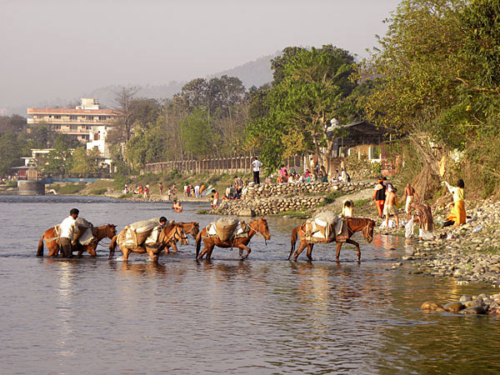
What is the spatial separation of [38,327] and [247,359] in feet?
14.0

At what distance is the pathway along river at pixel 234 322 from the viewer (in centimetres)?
1052

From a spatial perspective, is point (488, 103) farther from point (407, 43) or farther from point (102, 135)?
point (102, 135)

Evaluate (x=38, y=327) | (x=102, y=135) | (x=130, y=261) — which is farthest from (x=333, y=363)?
(x=102, y=135)

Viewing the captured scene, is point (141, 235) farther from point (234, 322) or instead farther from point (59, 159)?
point (59, 159)

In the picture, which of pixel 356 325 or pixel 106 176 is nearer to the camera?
pixel 356 325

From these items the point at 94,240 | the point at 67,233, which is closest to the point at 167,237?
the point at 94,240

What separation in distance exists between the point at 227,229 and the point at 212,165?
281 feet

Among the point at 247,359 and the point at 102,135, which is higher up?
the point at 102,135

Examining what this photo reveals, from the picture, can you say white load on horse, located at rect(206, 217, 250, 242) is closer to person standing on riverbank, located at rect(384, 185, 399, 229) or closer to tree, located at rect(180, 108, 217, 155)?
person standing on riverbank, located at rect(384, 185, 399, 229)

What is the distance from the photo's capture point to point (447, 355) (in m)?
10.9

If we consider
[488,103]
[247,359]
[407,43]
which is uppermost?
[407,43]

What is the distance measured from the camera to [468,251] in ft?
76.2

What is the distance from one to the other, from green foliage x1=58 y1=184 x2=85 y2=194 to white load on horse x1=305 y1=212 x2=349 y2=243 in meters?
123

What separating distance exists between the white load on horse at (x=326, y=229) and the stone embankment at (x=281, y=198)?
93.3ft
